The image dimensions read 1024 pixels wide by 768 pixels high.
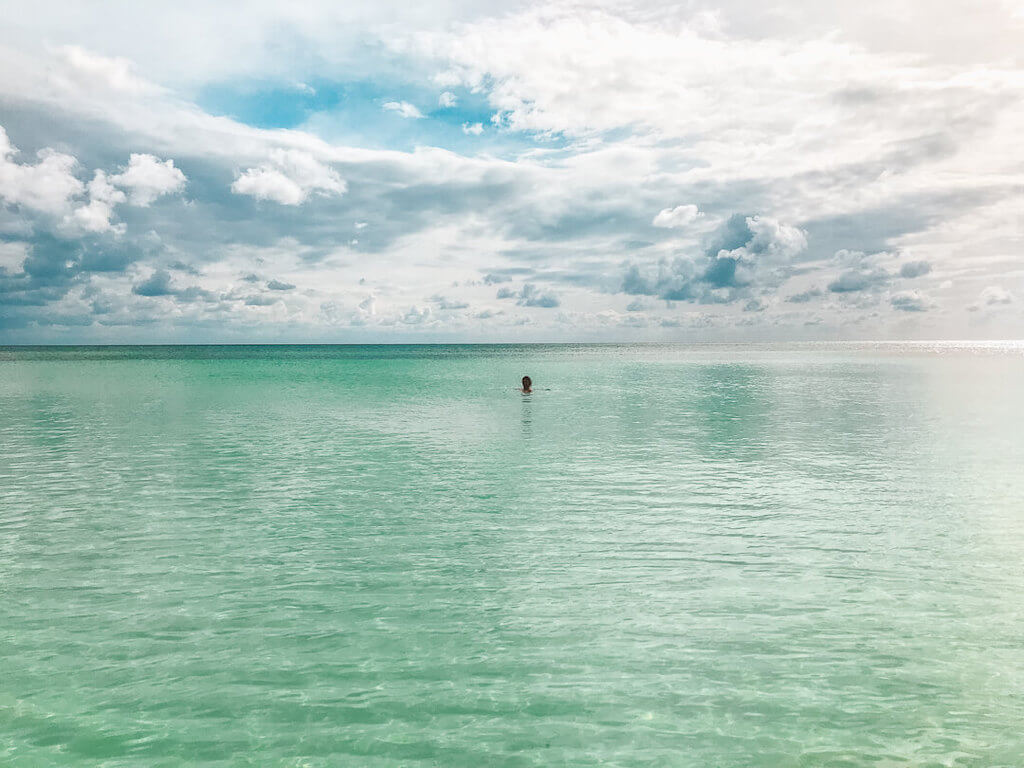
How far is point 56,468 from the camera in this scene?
27984 mm

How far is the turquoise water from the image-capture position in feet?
30.3

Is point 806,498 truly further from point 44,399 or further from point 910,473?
point 44,399

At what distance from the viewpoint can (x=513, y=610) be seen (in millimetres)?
13312

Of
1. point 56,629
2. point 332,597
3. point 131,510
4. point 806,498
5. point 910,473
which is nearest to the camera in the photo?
point 56,629

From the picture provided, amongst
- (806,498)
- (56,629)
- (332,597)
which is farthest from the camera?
(806,498)

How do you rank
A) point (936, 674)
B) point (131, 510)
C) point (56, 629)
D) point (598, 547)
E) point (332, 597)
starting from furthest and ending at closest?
1. point (131, 510)
2. point (598, 547)
3. point (332, 597)
4. point (56, 629)
5. point (936, 674)

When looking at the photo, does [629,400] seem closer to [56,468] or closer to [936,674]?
[56,468]

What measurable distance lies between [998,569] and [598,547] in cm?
869

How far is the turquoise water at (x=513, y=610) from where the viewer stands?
923 cm

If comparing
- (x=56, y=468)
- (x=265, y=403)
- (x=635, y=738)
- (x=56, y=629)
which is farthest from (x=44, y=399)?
(x=635, y=738)

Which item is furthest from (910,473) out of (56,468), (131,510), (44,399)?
(44,399)

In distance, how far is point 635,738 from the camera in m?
9.17

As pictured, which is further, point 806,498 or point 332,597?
point 806,498

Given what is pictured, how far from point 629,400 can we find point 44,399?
165 ft
